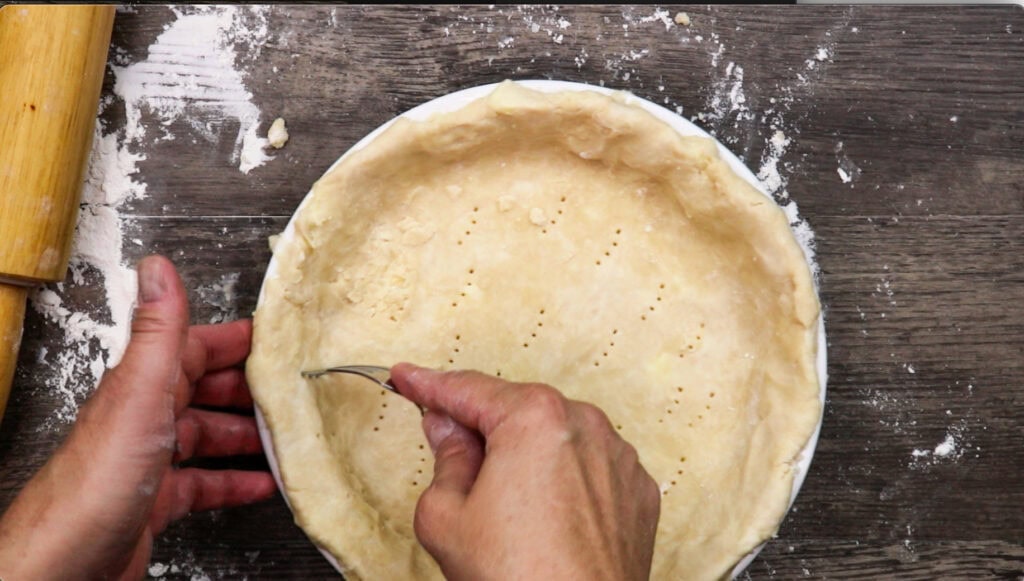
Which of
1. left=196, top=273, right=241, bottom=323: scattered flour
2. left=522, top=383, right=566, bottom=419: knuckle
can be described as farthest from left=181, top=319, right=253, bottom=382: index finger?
left=522, top=383, right=566, bottom=419: knuckle

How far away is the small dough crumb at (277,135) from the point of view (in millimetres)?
1979

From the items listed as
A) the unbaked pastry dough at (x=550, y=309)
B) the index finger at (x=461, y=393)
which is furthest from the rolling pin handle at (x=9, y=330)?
the index finger at (x=461, y=393)

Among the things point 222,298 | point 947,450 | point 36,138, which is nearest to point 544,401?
point 222,298

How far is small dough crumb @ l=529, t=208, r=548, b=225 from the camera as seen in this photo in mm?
1838

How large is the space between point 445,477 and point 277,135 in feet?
3.63

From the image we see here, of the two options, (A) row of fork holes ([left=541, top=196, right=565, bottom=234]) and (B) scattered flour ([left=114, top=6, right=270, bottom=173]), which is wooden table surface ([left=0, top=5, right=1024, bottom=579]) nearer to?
(B) scattered flour ([left=114, top=6, right=270, bottom=173])

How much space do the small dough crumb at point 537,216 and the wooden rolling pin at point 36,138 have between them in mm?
1179

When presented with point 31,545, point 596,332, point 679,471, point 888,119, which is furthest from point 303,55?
point 888,119

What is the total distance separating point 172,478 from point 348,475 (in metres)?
0.45

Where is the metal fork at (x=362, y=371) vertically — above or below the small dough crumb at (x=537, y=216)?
below

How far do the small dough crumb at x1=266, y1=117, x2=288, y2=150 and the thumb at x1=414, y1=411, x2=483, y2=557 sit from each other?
0.93 metres

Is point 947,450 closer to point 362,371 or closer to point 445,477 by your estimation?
point 445,477

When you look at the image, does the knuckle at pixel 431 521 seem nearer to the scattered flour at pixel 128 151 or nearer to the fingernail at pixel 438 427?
the fingernail at pixel 438 427

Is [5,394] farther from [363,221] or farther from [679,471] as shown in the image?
[679,471]
